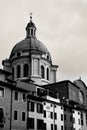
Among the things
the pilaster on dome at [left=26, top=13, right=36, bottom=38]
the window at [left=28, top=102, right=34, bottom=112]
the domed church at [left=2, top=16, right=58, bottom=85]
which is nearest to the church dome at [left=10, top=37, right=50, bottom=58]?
the domed church at [left=2, top=16, right=58, bottom=85]

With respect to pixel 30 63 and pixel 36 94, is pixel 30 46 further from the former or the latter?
pixel 36 94

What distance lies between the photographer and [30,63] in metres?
76.5

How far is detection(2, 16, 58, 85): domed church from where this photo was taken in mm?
76062

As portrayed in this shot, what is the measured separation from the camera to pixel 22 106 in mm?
46469

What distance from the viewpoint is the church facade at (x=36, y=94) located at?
44.3 metres

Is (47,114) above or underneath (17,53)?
underneath

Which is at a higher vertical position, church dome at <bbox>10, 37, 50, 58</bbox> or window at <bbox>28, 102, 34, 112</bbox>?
church dome at <bbox>10, 37, 50, 58</bbox>

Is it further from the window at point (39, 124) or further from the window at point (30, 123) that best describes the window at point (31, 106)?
the window at point (39, 124)

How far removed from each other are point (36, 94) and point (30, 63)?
2178cm

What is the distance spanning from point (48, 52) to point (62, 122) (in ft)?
93.6

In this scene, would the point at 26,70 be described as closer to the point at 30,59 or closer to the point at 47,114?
the point at 30,59

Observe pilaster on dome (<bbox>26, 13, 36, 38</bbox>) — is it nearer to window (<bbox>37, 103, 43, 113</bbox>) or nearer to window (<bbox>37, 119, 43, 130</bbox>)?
window (<bbox>37, 103, 43, 113</bbox>)

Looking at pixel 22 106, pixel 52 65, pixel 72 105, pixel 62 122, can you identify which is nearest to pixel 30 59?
pixel 52 65

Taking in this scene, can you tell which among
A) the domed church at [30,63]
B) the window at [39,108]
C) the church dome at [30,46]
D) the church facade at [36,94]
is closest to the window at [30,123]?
the church facade at [36,94]
